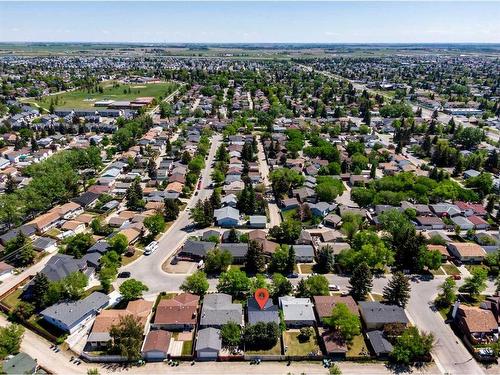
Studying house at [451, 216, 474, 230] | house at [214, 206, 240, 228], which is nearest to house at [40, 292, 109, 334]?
house at [214, 206, 240, 228]

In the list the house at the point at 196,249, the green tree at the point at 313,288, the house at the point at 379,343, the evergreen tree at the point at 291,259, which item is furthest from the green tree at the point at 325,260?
the house at the point at 196,249

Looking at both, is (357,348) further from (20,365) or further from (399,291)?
(20,365)

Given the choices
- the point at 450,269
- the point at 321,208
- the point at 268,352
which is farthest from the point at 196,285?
the point at 450,269

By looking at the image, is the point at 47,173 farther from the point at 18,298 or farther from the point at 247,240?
the point at 247,240

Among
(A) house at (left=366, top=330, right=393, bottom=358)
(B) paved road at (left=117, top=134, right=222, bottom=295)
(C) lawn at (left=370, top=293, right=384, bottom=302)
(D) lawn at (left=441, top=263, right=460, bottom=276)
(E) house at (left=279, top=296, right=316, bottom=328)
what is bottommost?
(D) lawn at (left=441, top=263, right=460, bottom=276)

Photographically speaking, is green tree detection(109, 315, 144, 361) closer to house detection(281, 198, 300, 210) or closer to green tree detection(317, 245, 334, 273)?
green tree detection(317, 245, 334, 273)
